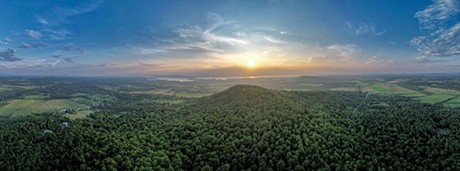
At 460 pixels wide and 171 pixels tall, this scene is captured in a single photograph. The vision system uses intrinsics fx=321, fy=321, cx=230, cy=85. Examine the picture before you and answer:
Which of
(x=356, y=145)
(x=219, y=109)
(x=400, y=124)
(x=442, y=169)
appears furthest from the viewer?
(x=219, y=109)

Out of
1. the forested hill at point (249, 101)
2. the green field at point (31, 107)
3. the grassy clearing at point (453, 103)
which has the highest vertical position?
the forested hill at point (249, 101)

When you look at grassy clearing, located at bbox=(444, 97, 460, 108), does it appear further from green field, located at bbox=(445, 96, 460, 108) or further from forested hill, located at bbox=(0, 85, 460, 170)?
forested hill, located at bbox=(0, 85, 460, 170)

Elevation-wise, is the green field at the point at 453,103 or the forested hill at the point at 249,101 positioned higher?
the forested hill at the point at 249,101

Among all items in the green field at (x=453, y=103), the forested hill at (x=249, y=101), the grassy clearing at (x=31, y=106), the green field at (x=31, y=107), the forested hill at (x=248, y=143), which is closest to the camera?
the forested hill at (x=248, y=143)

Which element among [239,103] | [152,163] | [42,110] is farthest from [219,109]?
[42,110]

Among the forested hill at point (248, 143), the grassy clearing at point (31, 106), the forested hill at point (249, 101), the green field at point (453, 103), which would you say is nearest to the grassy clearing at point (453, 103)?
the green field at point (453, 103)

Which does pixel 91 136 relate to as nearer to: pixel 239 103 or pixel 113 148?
pixel 113 148

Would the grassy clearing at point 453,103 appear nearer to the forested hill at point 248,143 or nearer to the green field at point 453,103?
the green field at point 453,103

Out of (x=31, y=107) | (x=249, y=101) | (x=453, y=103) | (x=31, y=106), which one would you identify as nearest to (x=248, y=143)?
(x=249, y=101)
